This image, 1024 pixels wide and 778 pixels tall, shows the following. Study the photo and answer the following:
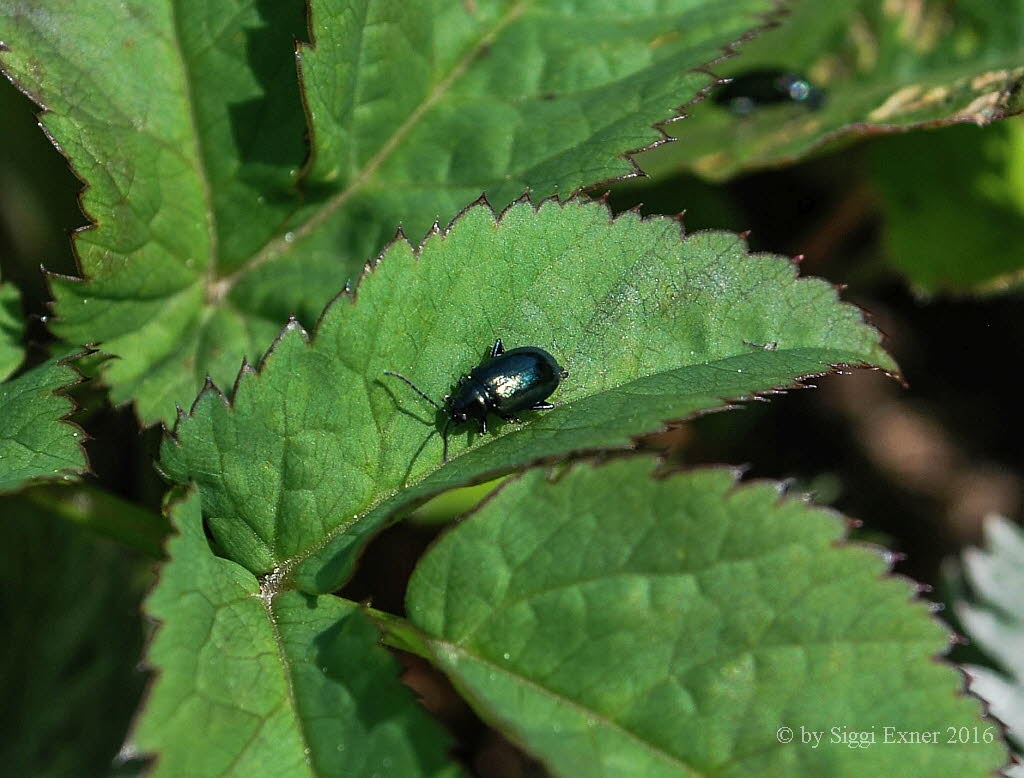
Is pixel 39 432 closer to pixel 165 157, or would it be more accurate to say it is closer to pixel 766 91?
pixel 165 157

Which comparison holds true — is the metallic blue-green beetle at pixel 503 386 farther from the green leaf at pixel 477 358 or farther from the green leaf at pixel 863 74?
the green leaf at pixel 863 74

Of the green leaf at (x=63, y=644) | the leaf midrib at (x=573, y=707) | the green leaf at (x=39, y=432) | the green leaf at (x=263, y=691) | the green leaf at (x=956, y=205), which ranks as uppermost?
the green leaf at (x=39, y=432)

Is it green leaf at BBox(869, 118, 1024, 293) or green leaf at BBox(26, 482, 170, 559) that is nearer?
green leaf at BBox(26, 482, 170, 559)

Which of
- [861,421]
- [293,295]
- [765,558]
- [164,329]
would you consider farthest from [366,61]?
[861,421]

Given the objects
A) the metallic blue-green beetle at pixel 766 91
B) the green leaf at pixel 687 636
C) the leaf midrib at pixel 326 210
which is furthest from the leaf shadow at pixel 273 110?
the metallic blue-green beetle at pixel 766 91

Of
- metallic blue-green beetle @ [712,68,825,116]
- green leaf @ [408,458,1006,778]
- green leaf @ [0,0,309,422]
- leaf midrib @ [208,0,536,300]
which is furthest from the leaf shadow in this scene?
metallic blue-green beetle @ [712,68,825,116]

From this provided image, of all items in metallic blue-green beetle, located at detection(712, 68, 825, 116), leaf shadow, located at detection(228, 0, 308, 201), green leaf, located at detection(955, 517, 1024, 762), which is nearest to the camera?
leaf shadow, located at detection(228, 0, 308, 201)

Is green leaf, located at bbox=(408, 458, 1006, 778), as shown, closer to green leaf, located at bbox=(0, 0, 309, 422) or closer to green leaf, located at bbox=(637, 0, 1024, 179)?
green leaf, located at bbox=(0, 0, 309, 422)
